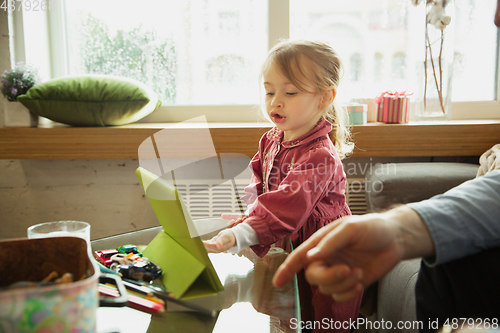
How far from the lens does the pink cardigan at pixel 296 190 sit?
93 centimetres

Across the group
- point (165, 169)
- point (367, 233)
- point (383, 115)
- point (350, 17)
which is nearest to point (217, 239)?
point (367, 233)

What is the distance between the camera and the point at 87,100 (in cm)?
165

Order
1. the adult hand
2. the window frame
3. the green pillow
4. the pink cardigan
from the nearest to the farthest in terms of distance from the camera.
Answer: the adult hand
the pink cardigan
the green pillow
the window frame

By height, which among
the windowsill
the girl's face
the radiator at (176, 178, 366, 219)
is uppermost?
the girl's face

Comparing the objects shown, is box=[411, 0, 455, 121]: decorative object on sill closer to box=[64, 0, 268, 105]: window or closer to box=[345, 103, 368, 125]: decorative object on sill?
box=[345, 103, 368, 125]: decorative object on sill

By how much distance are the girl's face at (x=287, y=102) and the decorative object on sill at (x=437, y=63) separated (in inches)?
36.2

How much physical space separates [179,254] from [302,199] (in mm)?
368

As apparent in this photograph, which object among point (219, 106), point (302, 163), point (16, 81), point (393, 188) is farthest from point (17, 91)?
point (393, 188)

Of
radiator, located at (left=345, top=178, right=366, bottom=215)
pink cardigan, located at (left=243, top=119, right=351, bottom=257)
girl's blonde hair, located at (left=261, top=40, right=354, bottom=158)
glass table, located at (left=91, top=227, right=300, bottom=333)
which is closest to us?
glass table, located at (left=91, top=227, right=300, bottom=333)

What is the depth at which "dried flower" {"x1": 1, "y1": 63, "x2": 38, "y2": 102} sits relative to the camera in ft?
5.54

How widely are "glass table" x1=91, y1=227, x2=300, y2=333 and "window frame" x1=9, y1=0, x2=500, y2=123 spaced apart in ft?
4.15

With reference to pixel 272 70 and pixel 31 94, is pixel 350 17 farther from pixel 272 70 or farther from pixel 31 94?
pixel 31 94

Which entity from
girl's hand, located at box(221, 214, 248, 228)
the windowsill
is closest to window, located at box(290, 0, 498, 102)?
the windowsill

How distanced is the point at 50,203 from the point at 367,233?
1850 millimetres
